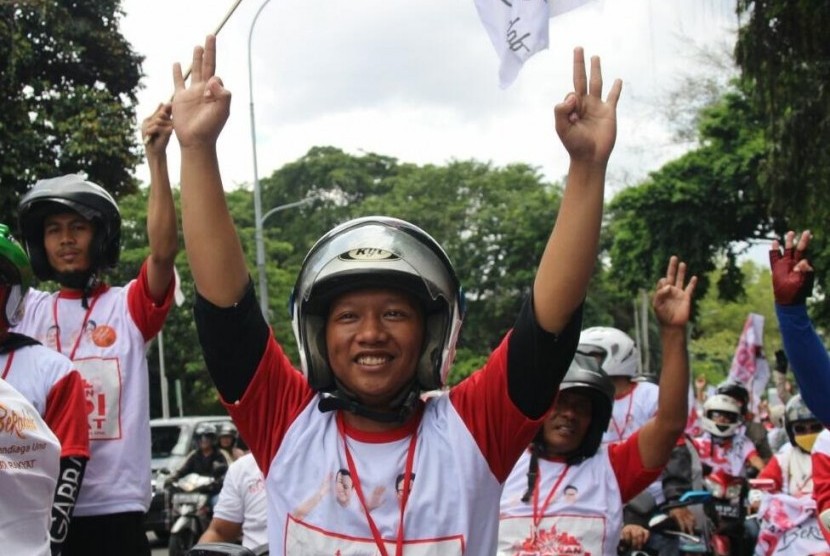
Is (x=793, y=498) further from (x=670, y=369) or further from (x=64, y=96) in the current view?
(x=64, y=96)

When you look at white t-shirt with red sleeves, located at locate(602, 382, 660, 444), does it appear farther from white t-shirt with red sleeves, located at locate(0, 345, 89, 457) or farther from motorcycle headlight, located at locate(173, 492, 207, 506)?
motorcycle headlight, located at locate(173, 492, 207, 506)

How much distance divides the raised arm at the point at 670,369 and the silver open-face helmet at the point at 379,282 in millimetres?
1366

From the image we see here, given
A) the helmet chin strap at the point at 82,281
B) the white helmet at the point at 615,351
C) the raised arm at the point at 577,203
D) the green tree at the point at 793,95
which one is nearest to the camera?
the raised arm at the point at 577,203

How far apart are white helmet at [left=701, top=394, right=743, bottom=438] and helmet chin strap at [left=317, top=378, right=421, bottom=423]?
7904 millimetres

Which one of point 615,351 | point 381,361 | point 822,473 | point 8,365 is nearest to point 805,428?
point 615,351

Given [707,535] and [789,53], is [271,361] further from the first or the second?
[789,53]

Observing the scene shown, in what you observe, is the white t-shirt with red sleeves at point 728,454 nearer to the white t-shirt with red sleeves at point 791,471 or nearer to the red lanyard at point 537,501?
the white t-shirt with red sleeves at point 791,471

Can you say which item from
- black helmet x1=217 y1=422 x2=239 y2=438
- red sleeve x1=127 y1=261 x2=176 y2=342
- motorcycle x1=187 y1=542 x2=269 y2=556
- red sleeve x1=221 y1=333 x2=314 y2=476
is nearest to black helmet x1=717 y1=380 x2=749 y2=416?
black helmet x1=217 y1=422 x2=239 y2=438

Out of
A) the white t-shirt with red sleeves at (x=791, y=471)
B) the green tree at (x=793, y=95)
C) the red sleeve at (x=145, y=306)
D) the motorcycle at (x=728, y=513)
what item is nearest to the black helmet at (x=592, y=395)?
the red sleeve at (x=145, y=306)

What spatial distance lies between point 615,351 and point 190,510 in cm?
665

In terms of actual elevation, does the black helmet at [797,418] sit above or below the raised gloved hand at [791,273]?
below

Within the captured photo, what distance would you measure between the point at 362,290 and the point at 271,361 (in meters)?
0.29

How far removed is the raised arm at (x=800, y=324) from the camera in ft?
14.5

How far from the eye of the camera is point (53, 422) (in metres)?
4.19
